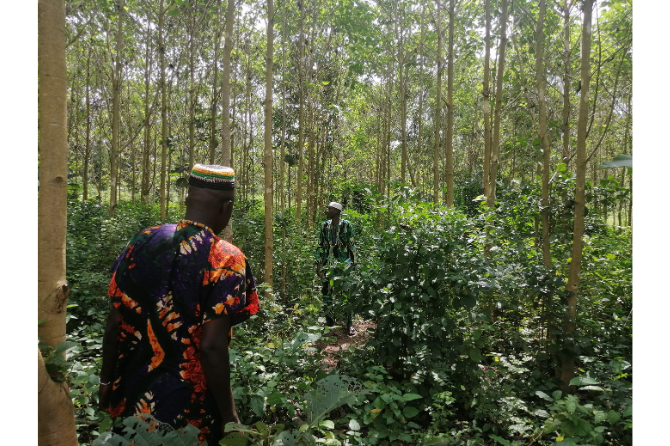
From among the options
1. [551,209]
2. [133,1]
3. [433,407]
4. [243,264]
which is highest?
[133,1]

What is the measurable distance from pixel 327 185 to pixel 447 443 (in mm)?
11067

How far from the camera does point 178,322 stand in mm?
1367

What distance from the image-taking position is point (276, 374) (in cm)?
259

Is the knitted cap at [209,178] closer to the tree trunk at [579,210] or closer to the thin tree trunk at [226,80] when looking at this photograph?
the tree trunk at [579,210]

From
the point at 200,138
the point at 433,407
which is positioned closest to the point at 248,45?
the point at 200,138

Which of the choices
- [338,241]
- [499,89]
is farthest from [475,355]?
[499,89]

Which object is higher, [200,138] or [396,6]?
[396,6]

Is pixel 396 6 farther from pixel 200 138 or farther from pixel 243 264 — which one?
pixel 243 264

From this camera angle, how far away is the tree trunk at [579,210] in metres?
3.01

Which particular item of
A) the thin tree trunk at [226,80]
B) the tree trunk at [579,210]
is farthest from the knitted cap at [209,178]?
the thin tree trunk at [226,80]

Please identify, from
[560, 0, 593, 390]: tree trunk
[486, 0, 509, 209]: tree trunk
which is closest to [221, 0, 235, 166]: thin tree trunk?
[486, 0, 509, 209]: tree trunk

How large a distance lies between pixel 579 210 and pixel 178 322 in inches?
119

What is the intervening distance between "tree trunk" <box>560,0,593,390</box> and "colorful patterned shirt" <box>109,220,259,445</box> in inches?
110

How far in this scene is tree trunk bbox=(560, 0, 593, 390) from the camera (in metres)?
3.01
